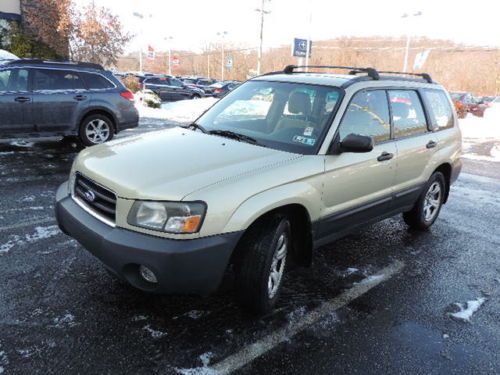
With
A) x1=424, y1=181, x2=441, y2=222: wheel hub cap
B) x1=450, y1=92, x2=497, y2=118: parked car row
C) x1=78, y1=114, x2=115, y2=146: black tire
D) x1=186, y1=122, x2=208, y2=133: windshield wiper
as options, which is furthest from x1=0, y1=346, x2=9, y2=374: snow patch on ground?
x1=450, y1=92, x2=497, y2=118: parked car row

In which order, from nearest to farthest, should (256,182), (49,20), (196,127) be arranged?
1. (256,182)
2. (196,127)
3. (49,20)

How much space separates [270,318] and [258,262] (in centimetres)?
55

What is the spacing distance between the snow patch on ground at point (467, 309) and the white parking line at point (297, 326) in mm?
678

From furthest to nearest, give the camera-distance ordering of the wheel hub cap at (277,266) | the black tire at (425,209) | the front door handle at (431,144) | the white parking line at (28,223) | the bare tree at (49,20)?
the bare tree at (49,20)
the black tire at (425,209)
the front door handle at (431,144)
the white parking line at (28,223)
the wheel hub cap at (277,266)

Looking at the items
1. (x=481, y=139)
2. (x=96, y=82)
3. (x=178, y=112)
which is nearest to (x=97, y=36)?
(x=178, y=112)

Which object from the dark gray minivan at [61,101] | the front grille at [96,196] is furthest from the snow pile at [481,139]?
the front grille at [96,196]

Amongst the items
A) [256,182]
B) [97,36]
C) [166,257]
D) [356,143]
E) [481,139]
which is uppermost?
[97,36]

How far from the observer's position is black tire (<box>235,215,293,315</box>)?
3029 millimetres

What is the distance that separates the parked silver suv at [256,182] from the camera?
9.02 ft

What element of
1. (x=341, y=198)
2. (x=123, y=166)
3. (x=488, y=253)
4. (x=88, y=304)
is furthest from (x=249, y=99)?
(x=488, y=253)

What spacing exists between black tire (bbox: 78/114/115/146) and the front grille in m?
5.93

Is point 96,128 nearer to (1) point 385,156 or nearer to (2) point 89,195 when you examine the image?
(2) point 89,195

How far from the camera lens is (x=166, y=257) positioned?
264 centimetres

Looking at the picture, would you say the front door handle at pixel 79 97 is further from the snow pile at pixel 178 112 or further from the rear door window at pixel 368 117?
the rear door window at pixel 368 117
